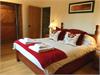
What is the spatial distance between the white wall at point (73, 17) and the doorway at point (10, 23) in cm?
176

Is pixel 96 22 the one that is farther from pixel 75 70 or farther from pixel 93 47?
pixel 75 70

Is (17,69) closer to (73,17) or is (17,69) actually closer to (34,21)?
(73,17)

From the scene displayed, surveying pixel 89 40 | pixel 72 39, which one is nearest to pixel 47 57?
pixel 72 39

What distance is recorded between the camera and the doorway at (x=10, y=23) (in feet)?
17.0

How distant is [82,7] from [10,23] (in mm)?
3631

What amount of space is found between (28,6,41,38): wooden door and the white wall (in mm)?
1099

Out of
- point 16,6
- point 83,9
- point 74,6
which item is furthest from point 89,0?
point 16,6

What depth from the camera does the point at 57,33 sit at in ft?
13.1

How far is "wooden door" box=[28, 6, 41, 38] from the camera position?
550cm

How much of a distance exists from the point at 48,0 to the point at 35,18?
1.17 metres

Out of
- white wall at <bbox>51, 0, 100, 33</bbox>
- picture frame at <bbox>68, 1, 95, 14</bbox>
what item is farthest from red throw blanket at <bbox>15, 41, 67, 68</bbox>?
picture frame at <bbox>68, 1, 95, 14</bbox>

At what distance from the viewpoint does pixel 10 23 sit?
18.0 feet

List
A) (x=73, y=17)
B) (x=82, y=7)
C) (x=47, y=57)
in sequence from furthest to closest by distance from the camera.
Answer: (x=73, y=17) → (x=82, y=7) → (x=47, y=57)

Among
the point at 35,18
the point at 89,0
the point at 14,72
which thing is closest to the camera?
the point at 14,72
